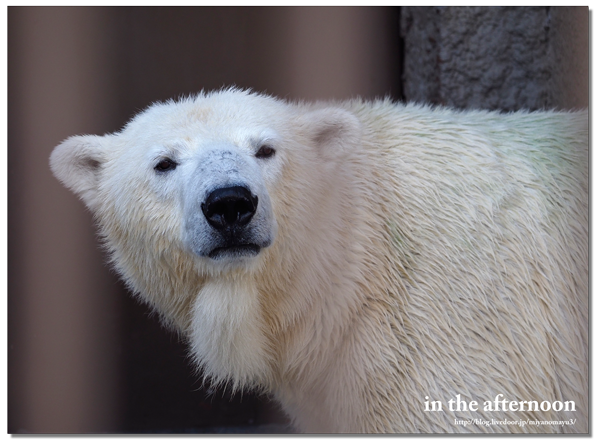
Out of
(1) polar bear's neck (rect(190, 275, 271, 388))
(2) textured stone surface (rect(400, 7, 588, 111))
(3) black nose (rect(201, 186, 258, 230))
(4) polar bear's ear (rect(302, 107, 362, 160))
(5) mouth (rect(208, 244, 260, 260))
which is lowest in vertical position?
(1) polar bear's neck (rect(190, 275, 271, 388))

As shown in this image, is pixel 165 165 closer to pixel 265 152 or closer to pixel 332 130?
pixel 265 152

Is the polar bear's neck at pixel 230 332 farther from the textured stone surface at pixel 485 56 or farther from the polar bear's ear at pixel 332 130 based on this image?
the textured stone surface at pixel 485 56

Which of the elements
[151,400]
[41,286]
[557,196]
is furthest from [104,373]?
[557,196]

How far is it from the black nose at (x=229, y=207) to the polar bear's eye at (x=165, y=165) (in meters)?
0.26

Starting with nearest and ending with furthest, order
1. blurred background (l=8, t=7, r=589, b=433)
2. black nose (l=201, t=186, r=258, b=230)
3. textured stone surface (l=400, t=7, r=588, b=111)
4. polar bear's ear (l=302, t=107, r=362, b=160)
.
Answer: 1. black nose (l=201, t=186, r=258, b=230)
2. polar bear's ear (l=302, t=107, r=362, b=160)
3. blurred background (l=8, t=7, r=589, b=433)
4. textured stone surface (l=400, t=7, r=588, b=111)

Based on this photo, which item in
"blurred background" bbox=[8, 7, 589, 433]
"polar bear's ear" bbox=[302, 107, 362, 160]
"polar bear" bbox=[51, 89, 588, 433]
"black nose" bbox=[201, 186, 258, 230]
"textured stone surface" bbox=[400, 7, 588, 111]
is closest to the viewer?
"black nose" bbox=[201, 186, 258, 230]

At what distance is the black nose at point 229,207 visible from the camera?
5.09 ft

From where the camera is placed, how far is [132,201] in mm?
1850

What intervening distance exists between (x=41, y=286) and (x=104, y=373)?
52cm

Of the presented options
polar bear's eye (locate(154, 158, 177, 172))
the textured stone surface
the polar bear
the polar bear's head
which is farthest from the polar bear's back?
the textured stone surface

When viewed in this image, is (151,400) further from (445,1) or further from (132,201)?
(445,1)

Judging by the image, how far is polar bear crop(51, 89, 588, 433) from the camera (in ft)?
5.76

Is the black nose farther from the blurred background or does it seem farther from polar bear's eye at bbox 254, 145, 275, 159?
the blurred background

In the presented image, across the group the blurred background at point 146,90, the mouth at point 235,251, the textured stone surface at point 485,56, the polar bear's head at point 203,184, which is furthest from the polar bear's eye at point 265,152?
the textured stone surface at point 485,56
